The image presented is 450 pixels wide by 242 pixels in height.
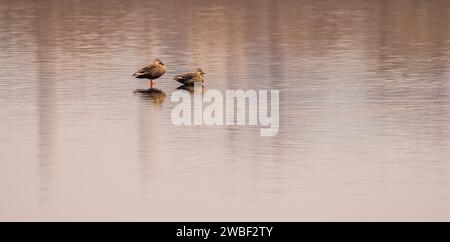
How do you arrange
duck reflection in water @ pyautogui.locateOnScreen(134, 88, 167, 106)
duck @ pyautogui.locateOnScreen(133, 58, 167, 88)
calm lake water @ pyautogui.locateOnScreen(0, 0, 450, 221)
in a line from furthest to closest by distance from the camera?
duck @ pyautogui.locateOnScreen(133, 58, 167, 88) < duck reflection in water @ pyautogui.locateOnScreen(134, 88, 167, 106) < calm lake water @ pyautogui.locateOnScreen(0, 0, 450, 221)

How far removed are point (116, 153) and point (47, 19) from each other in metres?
14.9

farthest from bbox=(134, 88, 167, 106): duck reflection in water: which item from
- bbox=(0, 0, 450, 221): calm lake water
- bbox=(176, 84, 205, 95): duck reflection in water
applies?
bbox=(176, 84, 205, 95): duck reflection in water

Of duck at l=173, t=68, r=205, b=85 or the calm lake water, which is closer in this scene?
the calm lake water

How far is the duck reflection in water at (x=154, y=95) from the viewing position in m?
16.2

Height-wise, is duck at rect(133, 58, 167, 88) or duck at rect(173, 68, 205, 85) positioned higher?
duck at rect(133, 58, 167, 88)

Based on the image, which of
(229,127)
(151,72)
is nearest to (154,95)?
(151,72)

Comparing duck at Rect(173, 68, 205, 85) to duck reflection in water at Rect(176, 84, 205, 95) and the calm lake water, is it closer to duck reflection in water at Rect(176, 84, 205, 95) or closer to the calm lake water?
duck reflection in water at Rect(176, 84, 205, 95)

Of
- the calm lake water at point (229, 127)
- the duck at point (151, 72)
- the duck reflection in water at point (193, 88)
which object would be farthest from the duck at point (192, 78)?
the duck at point (151, 72)

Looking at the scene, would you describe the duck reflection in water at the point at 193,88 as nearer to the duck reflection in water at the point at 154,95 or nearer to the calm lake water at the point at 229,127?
the calm lake water at the point at 229,127

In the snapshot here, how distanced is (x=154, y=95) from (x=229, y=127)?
2576mm

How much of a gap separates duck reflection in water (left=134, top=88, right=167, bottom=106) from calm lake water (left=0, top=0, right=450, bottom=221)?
0.03 m

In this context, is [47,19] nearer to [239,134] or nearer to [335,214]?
[239,134]

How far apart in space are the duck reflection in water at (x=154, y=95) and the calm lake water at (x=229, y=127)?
0.03m

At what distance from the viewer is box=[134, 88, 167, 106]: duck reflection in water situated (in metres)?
16.2
